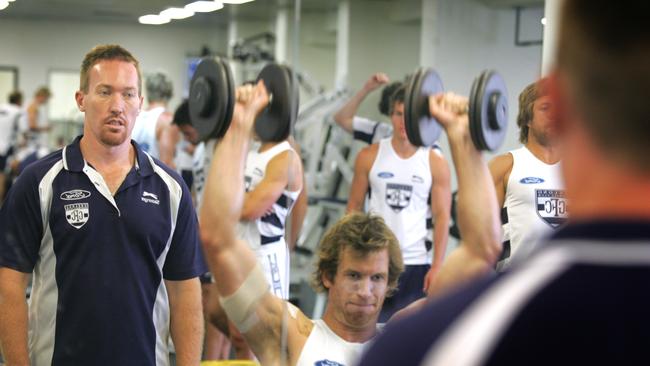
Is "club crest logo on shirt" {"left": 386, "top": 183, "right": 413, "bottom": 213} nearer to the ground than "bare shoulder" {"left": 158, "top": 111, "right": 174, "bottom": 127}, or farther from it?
nearer to the ground

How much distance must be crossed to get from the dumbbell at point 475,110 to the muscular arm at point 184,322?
26.4 inches

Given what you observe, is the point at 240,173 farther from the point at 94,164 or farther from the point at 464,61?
the point at 464,61

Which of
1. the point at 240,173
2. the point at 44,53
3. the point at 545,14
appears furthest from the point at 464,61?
the point at 44,53

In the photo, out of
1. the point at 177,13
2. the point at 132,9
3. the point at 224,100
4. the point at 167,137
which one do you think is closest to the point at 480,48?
the point at 224,100

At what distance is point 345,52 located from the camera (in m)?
3.17

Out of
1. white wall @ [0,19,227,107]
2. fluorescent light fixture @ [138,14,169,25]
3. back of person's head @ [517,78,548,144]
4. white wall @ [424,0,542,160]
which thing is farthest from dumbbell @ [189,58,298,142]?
fluorescent light fixture @ [138,14,169,25]

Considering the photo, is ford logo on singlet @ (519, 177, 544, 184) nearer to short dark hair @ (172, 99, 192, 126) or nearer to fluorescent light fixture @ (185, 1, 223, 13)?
short dark hair @ (172, 99, 192, 126)

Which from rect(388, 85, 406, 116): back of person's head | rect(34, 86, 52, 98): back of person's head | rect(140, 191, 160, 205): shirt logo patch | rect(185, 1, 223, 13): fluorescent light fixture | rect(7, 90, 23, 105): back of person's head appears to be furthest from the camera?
rect(7, 90, 23, 105): back of person's head

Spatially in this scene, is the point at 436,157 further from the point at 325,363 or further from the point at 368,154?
the point at 325,363

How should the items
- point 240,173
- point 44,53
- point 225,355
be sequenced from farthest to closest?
point 44,53 < point 225,355 < point 240,173

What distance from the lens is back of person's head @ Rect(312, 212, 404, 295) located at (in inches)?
93.4

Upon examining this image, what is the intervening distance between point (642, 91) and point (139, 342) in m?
1.81

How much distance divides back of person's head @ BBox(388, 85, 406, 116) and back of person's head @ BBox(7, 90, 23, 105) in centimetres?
292

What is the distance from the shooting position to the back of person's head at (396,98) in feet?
9.22
